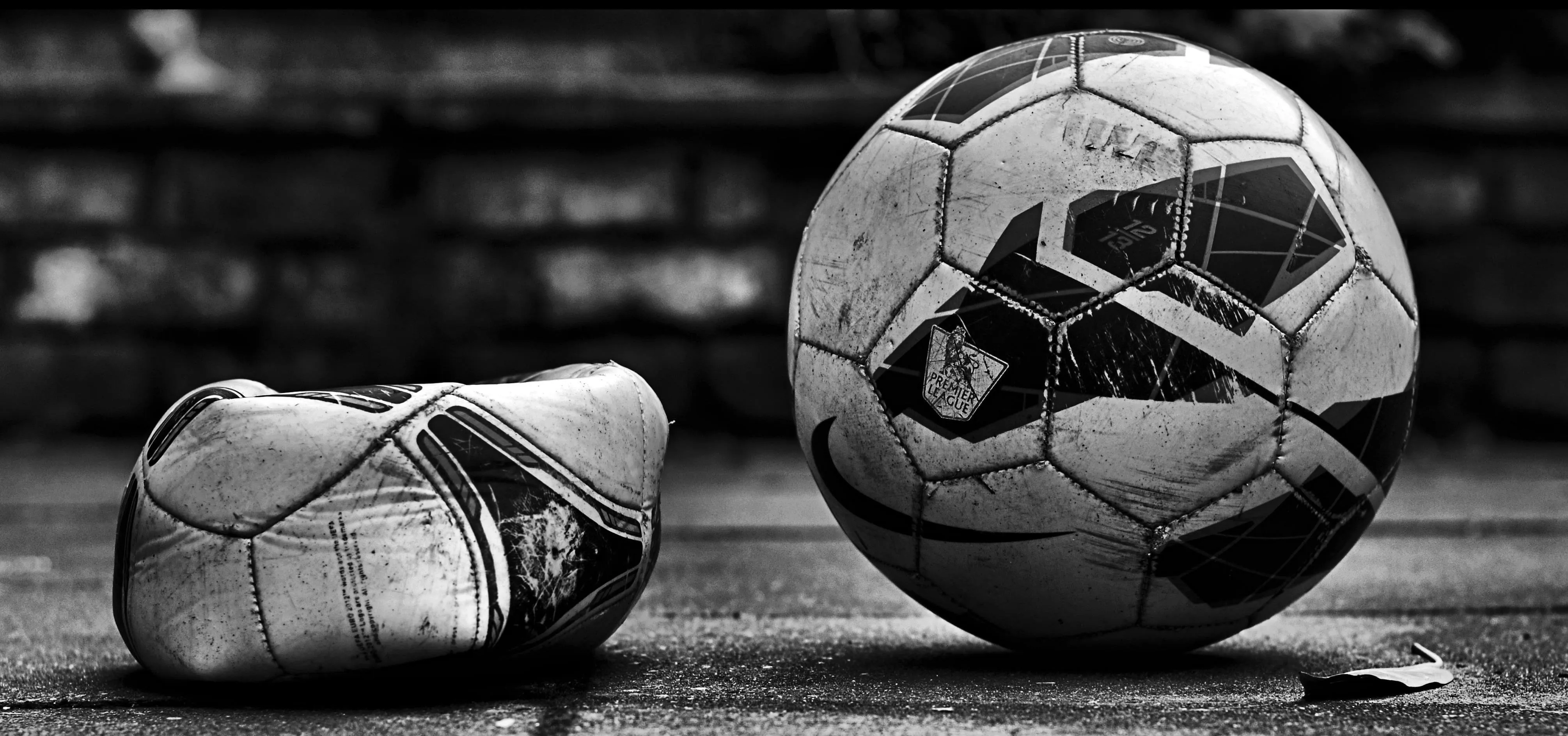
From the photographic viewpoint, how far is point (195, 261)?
7.80m

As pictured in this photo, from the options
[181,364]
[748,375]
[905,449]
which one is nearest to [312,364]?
[181,364]

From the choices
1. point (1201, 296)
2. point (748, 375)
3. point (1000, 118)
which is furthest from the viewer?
point (748, 375)

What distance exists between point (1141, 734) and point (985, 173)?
0.94 metres

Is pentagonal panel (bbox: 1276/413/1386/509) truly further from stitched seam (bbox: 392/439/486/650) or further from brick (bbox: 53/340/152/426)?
brick (bbox: 53/340/152/426)

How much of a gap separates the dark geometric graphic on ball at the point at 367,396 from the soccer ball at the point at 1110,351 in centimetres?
71

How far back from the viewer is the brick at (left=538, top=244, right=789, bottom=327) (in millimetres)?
7762

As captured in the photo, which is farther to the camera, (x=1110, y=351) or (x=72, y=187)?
(x=72, y=187)

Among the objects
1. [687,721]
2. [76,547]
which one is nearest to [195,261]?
[76,547]

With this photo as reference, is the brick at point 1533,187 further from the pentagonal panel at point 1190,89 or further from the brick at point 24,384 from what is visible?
the brick at point 24,384

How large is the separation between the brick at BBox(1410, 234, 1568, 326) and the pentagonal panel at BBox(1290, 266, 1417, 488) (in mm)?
5562

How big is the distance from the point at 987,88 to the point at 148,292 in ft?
20.3

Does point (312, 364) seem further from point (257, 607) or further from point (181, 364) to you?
point (257, 607)

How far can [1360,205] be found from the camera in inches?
105

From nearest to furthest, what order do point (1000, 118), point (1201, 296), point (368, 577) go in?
point (368, 577)
point (1201, 296)
point (1000, 118)
